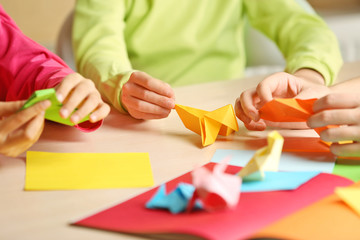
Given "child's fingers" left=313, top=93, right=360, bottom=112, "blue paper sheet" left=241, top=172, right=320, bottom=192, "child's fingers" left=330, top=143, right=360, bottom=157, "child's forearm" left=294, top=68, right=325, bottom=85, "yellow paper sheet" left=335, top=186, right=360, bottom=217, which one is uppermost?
"child's fingers" left=313, top=93, right=360, bottom=112

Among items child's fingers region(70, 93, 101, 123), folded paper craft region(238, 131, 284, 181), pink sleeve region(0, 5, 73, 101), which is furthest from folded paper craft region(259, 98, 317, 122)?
pink sleeve region(0, 5, 73, 101)

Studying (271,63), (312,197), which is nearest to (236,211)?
(312,197)

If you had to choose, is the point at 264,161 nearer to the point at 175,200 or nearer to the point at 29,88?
the point at 175,200

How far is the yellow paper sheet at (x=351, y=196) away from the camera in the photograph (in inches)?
19.0

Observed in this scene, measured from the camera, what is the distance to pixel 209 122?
0.75m

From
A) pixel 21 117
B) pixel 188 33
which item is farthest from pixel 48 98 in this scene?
pixel 188 33

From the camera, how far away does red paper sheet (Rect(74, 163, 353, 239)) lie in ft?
1.41

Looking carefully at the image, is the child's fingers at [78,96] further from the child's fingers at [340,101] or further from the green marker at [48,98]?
the child's fingers at [340,101]

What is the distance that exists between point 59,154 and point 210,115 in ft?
0.77

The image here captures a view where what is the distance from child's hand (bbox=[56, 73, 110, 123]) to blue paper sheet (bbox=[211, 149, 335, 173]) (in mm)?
180

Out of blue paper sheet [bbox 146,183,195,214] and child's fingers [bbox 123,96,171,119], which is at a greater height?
blue paper sheet [bbox 146,183,195,214]

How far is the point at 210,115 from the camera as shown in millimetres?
765

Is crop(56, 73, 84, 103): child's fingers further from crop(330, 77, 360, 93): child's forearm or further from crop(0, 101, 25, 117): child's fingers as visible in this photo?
crop(330, 77, 360, 93): child's forearm

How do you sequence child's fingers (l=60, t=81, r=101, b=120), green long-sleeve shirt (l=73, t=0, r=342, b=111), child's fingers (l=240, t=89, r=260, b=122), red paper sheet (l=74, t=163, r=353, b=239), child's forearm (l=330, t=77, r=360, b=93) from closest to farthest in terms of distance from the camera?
1. red paper sheet (l=74, t=163, r=353, b=239)
2. child's fingers (l=60, t=81, r=101, b=120)
3. child's fingers (l=240, t=89, r=260, b=122)
4. child's forearm (l=330, t=77, r=360, b=93)
5. green long-sleeve shirt (l=73, t=0, r=342, b=111)
